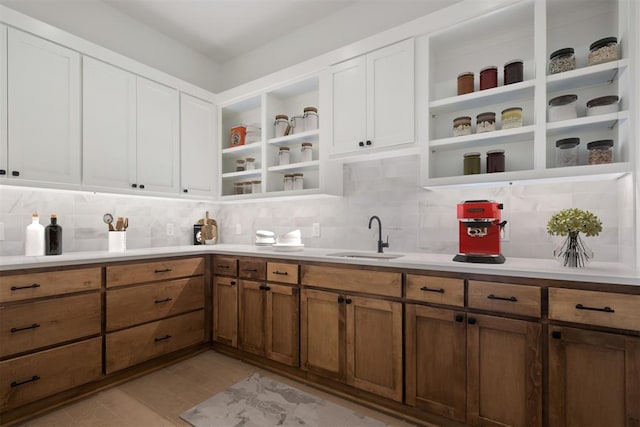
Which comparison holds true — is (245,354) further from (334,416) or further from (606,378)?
(606,378)

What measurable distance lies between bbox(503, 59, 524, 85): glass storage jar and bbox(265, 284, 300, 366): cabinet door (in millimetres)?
1993

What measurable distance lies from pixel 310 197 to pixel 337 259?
0.92 m

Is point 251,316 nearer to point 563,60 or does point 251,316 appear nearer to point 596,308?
point 596,308

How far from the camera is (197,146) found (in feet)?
10.8

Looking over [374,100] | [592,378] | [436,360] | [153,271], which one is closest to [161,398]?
[153,271]

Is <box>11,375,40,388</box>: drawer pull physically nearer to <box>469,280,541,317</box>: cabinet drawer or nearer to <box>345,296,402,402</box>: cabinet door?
<box>345,296,402,402</box>: cabinet door

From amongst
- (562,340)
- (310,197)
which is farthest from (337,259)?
(562,340)

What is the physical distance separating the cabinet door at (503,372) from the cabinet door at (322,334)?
806mm

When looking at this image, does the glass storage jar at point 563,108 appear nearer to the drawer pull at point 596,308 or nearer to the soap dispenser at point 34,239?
the drawer pull at point 596,308

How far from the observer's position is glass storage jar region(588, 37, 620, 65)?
1.69 metres

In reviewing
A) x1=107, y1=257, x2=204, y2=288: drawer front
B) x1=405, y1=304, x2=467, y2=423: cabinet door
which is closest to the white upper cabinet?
x1=405, y1=304, x2=467, y2=423: cabinet door

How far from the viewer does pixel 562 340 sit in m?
1.46

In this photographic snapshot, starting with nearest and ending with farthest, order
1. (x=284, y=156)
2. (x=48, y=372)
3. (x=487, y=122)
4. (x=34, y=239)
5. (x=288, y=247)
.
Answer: (x=48, y=372) → (x=487, y=122) → (x=34, y=239) → (x=288, y=247) → (x=284, y=156)

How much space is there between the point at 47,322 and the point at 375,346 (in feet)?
6.68
